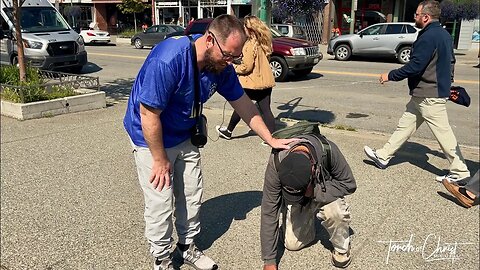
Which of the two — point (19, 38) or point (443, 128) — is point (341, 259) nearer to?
point (443, 128)

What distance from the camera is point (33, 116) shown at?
291 inches

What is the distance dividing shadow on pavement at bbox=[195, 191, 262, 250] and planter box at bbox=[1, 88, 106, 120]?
4462mm

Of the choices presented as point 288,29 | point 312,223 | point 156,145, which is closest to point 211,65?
point 156,145

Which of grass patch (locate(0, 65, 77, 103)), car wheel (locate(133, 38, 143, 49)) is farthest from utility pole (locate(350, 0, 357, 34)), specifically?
grass patch (locate(0, 65, 77, 103))

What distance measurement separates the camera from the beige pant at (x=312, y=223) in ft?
10.2

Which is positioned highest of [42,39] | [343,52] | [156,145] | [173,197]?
[42,39]

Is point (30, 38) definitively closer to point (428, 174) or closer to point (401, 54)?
point (428, 174)

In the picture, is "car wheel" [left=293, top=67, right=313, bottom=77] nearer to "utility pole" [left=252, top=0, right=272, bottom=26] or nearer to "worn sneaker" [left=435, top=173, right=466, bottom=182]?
"utility pole" [left=252, top=0, right=272, bottom=26]

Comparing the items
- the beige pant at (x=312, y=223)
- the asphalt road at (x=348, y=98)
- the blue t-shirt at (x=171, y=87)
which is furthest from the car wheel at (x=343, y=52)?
the blue t-shirt at (x=171, y=87)

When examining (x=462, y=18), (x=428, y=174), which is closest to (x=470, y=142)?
(x=428, y=174)

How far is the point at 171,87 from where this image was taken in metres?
2.56

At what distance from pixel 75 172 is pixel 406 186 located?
3.60m

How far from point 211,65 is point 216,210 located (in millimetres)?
1793

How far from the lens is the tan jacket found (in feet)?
17.9
